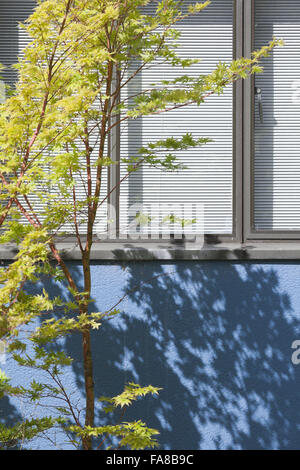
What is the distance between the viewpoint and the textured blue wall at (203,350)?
440 cm

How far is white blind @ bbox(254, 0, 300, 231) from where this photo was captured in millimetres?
4742

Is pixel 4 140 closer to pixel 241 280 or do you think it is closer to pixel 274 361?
pixel 241 280

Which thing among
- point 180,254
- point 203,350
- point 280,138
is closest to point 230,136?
point 280,138

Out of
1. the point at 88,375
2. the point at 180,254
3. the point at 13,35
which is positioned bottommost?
the point at 88,375

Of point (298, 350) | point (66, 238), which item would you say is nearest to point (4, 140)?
point (66, 238)

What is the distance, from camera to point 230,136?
474 cm

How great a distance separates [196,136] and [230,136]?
0.27 metres

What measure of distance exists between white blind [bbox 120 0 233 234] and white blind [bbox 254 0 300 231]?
25 cm

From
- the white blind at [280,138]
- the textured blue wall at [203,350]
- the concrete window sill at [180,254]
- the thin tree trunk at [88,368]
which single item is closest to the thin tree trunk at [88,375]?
the thin tree trunk at [88,368]

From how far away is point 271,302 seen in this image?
4.45 m

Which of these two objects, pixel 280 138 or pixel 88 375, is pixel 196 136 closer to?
pixel 280 138

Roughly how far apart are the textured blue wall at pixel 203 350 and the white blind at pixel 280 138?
0.52 metres

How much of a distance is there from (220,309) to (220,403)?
680 mm
